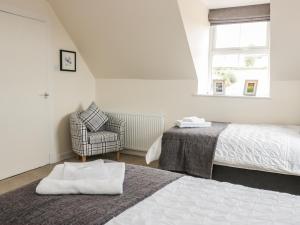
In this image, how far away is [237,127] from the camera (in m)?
3.35

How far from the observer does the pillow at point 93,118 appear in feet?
13.6

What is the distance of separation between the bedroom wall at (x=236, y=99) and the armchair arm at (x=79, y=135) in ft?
2.88

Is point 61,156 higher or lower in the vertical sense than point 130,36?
lower

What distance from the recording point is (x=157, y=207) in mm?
1336

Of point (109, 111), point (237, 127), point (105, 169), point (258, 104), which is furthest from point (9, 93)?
point (258, 104)

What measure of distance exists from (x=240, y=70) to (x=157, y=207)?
319 centimetres

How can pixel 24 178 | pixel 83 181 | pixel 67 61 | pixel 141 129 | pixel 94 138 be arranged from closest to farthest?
pixel 83 181, pixel 24 178, pixel 94 138, pixel 67 61, pixel 141 129

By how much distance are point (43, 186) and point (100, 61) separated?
3.21 metres

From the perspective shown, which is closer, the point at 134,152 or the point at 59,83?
the point at 59,83

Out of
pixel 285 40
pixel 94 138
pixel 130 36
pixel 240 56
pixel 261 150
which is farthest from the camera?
pixel 240 56

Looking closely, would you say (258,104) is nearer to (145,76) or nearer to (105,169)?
(145,76)

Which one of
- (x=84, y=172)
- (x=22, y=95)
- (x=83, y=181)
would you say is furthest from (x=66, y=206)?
(x=22, y=95)

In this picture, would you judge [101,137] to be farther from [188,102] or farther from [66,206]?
[66,206]

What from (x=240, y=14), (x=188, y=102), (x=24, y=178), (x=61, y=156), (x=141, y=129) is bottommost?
(x=24, y=178)
